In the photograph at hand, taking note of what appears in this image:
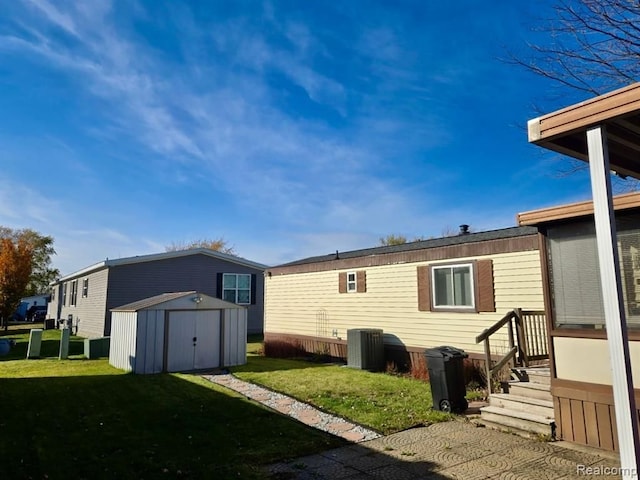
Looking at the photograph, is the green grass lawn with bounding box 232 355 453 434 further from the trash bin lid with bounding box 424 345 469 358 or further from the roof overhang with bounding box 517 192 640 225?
the roof overhang with bounding box 517 192 640 225

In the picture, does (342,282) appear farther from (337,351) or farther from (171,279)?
Answer: (171,279)

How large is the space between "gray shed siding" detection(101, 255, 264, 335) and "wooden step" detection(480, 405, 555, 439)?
16981mm

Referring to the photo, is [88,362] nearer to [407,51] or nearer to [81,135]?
[81,135]

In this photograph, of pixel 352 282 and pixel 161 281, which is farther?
pixel 161 281

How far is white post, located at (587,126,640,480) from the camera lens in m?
2.78

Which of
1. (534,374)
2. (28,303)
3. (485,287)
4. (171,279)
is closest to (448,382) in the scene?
(534,374)

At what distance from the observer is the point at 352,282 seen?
43.5 feet

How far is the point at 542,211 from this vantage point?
5.69 metres

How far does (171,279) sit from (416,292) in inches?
548

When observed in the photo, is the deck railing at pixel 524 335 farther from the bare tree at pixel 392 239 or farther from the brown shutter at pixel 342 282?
the bare tree at pixel 392 239

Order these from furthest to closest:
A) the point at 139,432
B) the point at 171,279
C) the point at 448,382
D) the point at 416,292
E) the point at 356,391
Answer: the point at 171,279, the point at 416,292, the point at 356,391, the point at 448,382, the point at 139,432

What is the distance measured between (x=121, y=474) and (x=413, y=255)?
329 inches

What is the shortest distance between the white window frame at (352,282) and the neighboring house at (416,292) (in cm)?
3

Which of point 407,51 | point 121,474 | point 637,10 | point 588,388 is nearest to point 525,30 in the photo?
point 637,10
